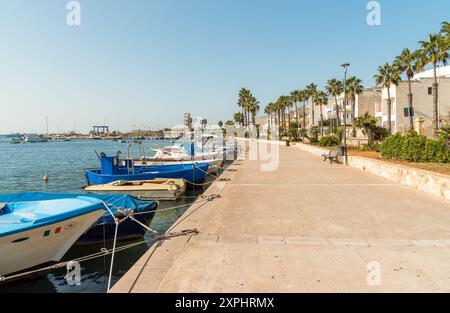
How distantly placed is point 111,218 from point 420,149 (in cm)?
1599

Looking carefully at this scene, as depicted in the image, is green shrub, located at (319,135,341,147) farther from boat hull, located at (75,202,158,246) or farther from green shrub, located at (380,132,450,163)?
boat hull, located at (75,202,158,246)

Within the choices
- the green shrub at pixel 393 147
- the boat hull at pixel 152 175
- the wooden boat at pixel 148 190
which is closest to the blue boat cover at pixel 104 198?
the wooden boat at pixel 148 190

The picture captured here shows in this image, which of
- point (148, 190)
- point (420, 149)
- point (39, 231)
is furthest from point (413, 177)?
point (39, 231)

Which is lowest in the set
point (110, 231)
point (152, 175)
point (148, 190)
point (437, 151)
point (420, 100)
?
point (110, 231)

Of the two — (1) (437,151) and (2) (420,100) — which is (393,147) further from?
(2) (420,100)

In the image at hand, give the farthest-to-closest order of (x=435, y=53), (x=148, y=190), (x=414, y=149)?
1. (x=435, y=53)
2. (x=414, y=149)
3. (x=148, y=190)

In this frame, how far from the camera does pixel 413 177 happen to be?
44.3 feet

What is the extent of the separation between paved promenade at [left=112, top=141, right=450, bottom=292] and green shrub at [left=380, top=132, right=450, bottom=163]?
603 centimetres

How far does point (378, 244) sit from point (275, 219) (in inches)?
114

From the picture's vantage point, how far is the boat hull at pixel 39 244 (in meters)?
7.05

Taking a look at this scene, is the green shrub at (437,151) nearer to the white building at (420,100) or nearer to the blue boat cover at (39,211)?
the blue boat cover at (39,211)

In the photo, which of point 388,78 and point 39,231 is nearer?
point 39,231

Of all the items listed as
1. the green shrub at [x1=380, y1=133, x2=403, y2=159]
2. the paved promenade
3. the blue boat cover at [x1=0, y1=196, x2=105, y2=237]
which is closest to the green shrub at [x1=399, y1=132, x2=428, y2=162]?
the green shrub at [x1=380, y1=133, x2=403, y2=159]
